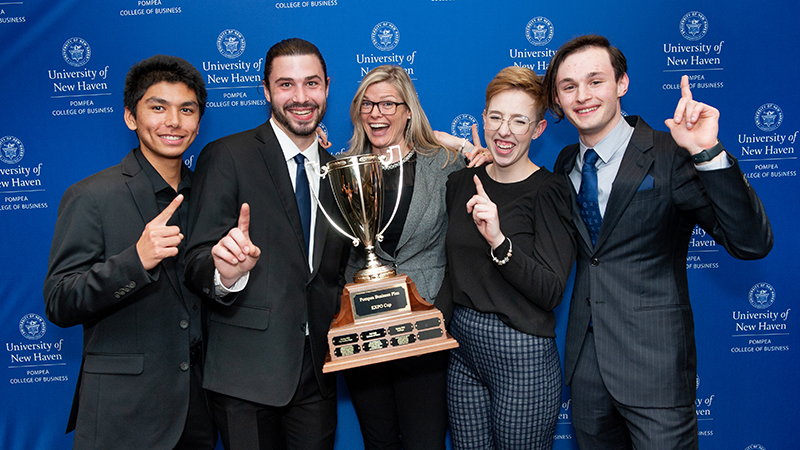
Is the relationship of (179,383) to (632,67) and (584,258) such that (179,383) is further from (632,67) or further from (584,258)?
(632,67)

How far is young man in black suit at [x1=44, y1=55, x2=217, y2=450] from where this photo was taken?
1548mm

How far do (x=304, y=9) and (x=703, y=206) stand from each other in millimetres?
2279

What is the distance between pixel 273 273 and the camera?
1759 millimetres

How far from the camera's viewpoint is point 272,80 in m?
1.94

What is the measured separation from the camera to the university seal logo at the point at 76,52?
2.71 m

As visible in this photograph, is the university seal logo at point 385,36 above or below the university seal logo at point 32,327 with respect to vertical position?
above

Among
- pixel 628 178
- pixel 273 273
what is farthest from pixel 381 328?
pixel 628 178

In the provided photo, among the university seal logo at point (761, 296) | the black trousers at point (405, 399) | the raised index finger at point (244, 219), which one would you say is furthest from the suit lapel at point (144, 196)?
the university seal logo at point (761, 296)

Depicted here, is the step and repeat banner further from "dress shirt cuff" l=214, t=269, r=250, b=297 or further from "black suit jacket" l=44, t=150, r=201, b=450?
"dress shirt cuff" l=214, t=269, r=250, b=297

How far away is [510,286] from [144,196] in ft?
4.67

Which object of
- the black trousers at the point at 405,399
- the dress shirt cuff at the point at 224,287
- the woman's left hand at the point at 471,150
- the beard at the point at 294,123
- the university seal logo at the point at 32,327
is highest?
the beard at the point at 294,123

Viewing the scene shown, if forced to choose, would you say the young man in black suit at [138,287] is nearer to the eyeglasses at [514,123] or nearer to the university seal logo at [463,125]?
the eyeglasses at [514,123]

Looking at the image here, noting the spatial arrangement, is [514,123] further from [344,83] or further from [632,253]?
[344,83]

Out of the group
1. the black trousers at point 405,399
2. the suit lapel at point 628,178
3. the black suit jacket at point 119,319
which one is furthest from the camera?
the black trousers at point 405,399
